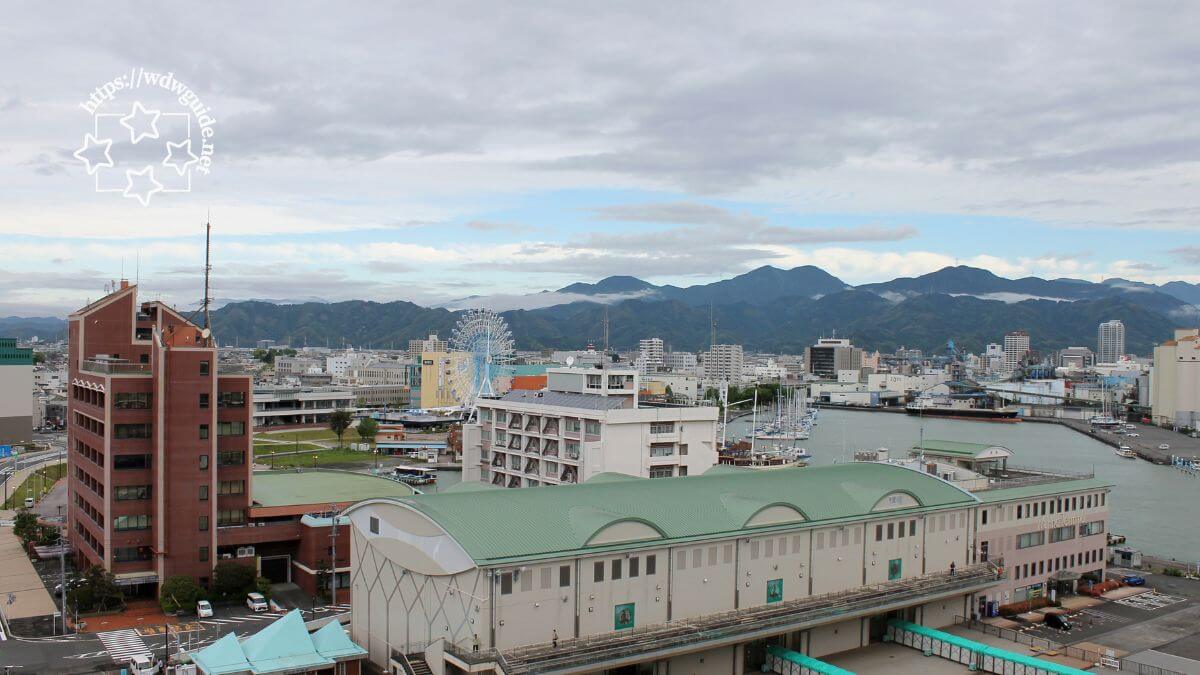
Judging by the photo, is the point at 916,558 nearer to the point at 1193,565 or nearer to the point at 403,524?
the point at 403,524

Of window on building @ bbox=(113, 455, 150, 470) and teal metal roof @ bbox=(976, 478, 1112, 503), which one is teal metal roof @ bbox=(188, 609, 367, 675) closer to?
window on building @ bbox=(113, 455, 150, 470)

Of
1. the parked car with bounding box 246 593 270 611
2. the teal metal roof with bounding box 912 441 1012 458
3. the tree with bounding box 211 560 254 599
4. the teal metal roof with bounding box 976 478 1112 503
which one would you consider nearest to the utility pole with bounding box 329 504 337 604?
the parked car with bounding box 246 593 270 611

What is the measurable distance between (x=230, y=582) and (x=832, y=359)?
423 feet

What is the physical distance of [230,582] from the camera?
54.5 ft

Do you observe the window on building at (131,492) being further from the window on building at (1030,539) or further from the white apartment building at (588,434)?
the window on building at (1030,539)

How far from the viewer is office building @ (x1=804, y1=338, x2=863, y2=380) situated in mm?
137125

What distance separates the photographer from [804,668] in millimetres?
12203

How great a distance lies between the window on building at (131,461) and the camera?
16859 millimetres

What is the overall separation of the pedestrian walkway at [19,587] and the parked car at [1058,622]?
16857 mm

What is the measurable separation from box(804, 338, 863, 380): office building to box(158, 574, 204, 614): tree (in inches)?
4883

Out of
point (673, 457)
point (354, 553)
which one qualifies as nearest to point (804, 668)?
point (354, 553)

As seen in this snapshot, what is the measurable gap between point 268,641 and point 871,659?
838cm

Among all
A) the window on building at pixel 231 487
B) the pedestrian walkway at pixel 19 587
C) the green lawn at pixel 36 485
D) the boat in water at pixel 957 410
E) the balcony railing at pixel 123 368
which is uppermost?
the balcony railing at pixel 123 368

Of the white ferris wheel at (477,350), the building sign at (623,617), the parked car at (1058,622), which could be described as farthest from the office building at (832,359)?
the building sign at (623,617)
